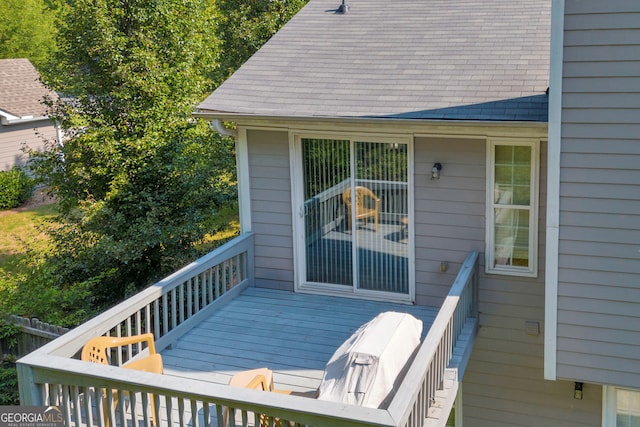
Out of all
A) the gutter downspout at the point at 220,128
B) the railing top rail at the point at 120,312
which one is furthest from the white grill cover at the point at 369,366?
the gutter downspout at the point at 220,128

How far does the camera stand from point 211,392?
14.7ft

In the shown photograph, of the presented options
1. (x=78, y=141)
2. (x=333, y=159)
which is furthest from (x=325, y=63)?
(x=78, y=141)

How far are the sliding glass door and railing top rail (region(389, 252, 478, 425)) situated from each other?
3.61ft

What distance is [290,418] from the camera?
14.1 ft

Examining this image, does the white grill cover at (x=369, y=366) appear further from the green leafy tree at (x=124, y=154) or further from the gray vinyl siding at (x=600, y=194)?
the green leafy tree at (x=124, y=154)

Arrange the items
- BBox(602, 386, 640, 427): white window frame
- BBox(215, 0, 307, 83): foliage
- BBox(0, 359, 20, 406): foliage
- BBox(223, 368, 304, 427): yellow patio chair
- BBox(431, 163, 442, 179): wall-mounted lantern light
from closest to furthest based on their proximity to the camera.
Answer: BBox(223, 368, 304, 427): yellow patio chair, BBox(602, 386, 640, 427): white window frame, BBox(431, 163, 442, 179): wall-mounted lantern light, BBox(0, 359, 20, 406): foliage, BBox(215, 0, 307, 83): foliage

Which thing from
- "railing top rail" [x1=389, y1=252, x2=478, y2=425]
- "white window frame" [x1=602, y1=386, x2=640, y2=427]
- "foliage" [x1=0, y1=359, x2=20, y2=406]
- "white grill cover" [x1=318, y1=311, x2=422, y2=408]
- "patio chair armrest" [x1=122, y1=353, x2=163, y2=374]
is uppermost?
"railing top rail" [x1=389, y1=252, x2=478, y2=425]

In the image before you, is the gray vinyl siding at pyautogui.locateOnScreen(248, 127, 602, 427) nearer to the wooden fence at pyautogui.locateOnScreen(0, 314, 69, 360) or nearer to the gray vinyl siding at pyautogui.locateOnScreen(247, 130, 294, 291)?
the gray vinyl siding at pyautogui.locateOnScreen(247, 130, 294, 291)

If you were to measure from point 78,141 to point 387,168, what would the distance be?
15.9 ft

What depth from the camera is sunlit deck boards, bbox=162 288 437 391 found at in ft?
20.6

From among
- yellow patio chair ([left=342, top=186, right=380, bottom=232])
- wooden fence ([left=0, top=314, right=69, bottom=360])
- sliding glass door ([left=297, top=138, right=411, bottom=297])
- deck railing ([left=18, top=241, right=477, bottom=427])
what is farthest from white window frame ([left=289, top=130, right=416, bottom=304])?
wooden fence ([left=0, top=314, right=69, bottom=360])

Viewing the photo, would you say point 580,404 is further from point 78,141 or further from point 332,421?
point 78,141

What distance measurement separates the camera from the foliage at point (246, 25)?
51.2 ft

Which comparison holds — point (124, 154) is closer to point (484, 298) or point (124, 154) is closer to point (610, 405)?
point (484, 298)
